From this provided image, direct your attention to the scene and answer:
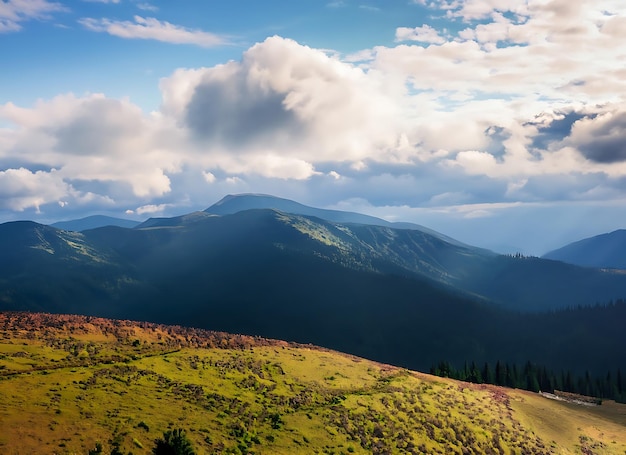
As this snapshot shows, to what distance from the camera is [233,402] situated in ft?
173

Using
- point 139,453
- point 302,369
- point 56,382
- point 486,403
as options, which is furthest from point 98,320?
point 486,403

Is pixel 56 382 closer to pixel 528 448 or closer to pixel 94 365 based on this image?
pixel 94 365

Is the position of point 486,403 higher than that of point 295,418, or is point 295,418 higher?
point 295,418

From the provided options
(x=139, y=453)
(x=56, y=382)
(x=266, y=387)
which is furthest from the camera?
(x=266, y=387)

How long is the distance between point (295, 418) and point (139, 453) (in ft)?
69.2

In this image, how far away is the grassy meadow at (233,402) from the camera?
4081 centimetres

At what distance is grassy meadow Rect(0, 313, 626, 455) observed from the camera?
4081 cm

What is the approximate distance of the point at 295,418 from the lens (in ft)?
178

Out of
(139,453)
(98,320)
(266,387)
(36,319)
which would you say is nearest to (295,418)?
(266,387)

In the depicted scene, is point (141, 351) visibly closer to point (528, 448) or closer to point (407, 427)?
point (407, 427)

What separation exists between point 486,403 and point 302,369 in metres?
34.5

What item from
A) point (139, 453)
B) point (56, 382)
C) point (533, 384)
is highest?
point (56, 382)

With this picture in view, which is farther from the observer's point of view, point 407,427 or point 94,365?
point 407,427

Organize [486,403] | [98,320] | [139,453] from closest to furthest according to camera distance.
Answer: [139,453], [98,320], [486,403]
